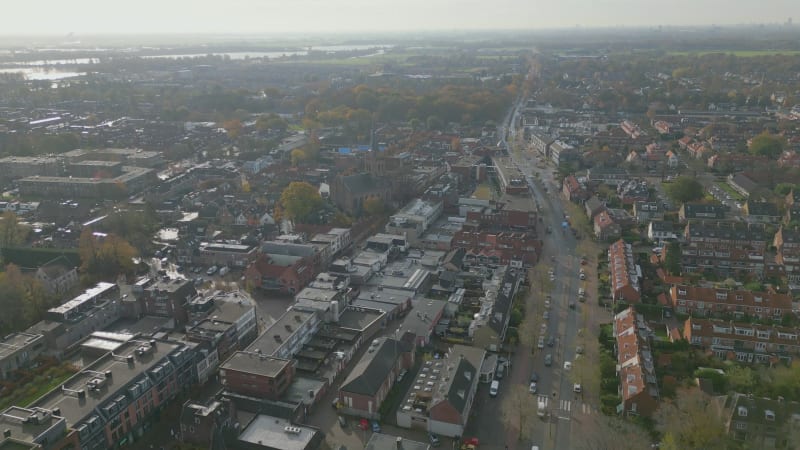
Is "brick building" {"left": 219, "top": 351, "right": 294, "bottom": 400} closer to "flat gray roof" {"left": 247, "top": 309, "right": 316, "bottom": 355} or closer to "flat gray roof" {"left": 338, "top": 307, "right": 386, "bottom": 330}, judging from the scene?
"flat gray roof" {"left": 247, "top": 309, "right": 316, "bottom": 355}

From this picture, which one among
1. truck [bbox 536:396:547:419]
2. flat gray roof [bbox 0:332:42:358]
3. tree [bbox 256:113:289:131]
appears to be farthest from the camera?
tree [bbox 256:113:289:131]

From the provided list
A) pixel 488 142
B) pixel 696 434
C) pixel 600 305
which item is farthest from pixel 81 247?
pixel 488 142

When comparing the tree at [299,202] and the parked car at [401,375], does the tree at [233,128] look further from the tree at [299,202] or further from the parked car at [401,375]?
the parked car at [401,375]

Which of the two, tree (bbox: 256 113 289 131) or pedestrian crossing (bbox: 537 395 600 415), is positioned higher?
tree (bbox: 256 113 289 131)

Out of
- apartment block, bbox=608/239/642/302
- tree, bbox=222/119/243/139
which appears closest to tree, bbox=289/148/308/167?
tree, bbox=222/119/243/139

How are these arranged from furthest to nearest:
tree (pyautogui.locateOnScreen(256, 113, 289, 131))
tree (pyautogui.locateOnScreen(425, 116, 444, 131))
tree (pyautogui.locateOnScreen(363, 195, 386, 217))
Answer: tree (pyautogui.locateOnScreen(425, 116, 444, 131)), tree (pyautogui.locateOnScreen(256, 113, 289, 131)), tree (pyautogui.locateOnScreen(363, 195, 386, 217))

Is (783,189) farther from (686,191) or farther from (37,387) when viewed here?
(37,387)
